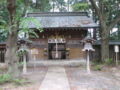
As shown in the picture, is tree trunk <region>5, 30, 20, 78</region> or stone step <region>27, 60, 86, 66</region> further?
stone step <region>27, 60, 86, 66</region>

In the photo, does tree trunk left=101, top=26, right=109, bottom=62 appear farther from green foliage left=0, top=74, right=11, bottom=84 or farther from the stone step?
green foliage left=0, top=74, right=11, bottom=84

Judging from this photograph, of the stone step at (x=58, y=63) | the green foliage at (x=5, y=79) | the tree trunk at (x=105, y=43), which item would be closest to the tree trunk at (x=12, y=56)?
the green foliage at (x=5, y=79)

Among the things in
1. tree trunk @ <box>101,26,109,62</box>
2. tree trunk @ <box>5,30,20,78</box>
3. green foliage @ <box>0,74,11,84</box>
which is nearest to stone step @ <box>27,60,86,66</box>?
tree trunk @ <box>101,26,109,62</box>

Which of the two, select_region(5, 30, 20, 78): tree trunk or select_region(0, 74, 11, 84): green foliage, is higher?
select_region(5, 30, 20, 78): tree trunk

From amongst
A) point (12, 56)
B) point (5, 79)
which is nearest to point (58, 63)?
point (12, 56)

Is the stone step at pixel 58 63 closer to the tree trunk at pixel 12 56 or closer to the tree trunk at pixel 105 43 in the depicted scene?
the tree trunk at pixel 105 43

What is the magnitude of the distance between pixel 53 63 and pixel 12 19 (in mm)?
7611

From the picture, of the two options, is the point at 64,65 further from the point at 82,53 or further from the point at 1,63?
the point at 1,63

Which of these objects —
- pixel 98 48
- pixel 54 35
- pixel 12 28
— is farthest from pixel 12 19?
pixel 98 48

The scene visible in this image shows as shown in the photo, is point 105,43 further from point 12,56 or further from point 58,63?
point 12,56

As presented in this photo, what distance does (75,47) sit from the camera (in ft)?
52.7

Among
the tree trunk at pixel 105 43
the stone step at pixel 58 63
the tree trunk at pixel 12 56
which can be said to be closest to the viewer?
the tree trunk at pixel 12 56

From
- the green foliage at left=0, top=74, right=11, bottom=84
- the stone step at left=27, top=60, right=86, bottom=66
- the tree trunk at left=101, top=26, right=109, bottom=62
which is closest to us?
the green foliage at left=0, top=74, right=11, bottom=84

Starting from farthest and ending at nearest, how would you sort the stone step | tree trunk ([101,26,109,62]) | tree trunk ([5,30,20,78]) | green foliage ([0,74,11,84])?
the stone step < tree trunk ([101,26,109,62]) < tree trunk ([5,30,20,78]) < green foliage ([0,74,11,84])
